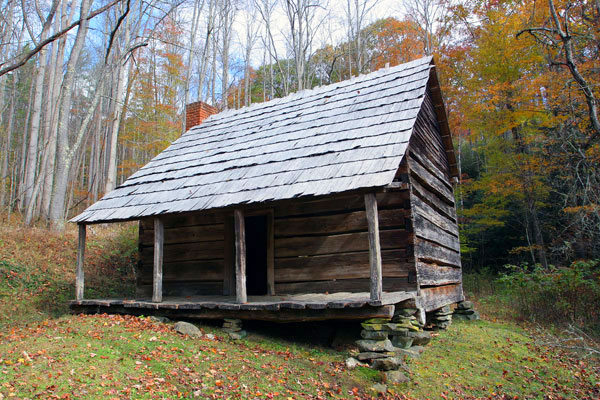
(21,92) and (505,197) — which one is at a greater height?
(21,92)

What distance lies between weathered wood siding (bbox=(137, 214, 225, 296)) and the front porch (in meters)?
1.53

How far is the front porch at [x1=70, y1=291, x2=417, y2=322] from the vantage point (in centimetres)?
661

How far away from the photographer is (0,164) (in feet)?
88.4

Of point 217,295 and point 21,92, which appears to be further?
point 21,92

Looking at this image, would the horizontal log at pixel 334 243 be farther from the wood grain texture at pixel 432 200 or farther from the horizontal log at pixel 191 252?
the horizontal log at pixel 191 252

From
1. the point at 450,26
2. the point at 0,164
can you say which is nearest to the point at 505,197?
the point at 450,26

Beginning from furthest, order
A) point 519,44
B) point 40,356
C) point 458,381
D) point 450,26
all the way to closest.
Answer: point 450,26 < point 519,44 < point 458,381 < point 40,356

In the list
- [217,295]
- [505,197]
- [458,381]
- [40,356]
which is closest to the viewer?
[40,356]

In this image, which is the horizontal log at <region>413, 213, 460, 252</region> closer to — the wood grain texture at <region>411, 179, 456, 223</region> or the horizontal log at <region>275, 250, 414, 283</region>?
the wood grain texture at <region>411, 179, 456, 223</region>

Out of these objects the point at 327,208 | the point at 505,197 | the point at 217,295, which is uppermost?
the point at 505,197

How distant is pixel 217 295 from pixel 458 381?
5557 mm

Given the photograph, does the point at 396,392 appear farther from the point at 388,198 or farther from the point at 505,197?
the point at 505,197

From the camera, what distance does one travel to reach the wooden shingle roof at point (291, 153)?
292 inches

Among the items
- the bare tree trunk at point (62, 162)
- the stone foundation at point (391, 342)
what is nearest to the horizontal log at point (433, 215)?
the stone foundation at point (391, 342)
